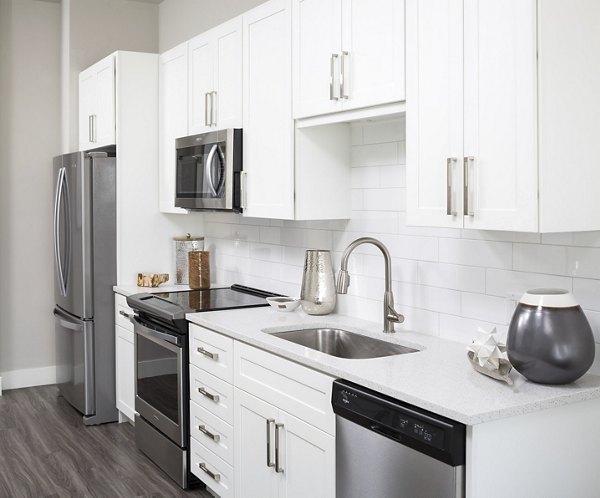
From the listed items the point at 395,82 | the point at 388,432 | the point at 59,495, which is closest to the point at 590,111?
the point at 395,82

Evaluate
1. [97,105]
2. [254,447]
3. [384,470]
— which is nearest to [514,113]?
[384,470]

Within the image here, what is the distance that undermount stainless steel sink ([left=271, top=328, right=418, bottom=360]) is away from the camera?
3035 mm

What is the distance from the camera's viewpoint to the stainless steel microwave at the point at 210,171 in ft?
11.9

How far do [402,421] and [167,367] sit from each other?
1884mm

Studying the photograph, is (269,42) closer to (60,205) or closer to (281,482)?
(281,482)

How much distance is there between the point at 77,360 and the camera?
4699mm

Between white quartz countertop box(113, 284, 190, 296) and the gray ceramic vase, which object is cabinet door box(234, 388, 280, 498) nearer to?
the gray ceramic vase

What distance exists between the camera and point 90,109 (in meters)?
4.95

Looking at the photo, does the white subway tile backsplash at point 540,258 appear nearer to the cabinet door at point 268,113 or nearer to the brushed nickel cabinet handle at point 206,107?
the cabinet door at point 268,113

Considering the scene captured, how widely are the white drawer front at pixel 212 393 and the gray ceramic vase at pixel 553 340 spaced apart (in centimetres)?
143

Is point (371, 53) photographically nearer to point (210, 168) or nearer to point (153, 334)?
point (210, 168)

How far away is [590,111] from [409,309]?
1.18 meters

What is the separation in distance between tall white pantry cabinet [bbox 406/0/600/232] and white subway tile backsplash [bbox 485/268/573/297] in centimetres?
27

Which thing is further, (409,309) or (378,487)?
(409,309)
